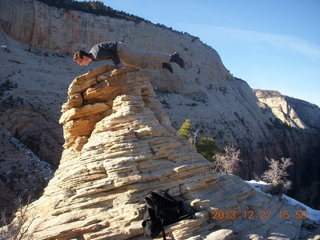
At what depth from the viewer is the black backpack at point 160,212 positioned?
5977 mm

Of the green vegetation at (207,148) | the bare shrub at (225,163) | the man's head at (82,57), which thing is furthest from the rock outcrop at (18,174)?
the green vegetation at (207,148)

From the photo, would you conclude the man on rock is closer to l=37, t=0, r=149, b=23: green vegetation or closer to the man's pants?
the man's pants

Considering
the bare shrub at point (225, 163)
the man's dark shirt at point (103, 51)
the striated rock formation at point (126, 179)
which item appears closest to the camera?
the striated rock formation at point (126, 179)

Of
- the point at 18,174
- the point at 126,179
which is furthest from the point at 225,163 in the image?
the point at 126,179

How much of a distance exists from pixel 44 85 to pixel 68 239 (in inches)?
948

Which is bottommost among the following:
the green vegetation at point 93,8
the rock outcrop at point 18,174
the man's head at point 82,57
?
the rock outcrop at point 18,174

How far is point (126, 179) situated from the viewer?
6812mm

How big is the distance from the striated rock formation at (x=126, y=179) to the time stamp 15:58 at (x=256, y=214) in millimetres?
37

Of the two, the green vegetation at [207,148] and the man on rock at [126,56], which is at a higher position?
the man on rock at [126,56]

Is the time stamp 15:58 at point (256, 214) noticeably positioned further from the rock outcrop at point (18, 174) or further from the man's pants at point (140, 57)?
the rock outcrop at point (18, 174)

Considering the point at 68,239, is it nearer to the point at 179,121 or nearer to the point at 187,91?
the point at 179,121

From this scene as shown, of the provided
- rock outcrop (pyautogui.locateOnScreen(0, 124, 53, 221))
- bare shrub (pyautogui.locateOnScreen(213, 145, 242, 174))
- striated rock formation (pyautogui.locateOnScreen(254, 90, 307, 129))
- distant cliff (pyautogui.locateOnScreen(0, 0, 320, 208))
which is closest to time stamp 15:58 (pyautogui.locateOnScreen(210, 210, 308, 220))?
bare shrub (pyautogui.locateOnScreen(213, 145, 242, 174))

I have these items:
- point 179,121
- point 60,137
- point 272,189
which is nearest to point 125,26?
point 179,121

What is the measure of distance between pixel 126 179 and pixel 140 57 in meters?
3.72
